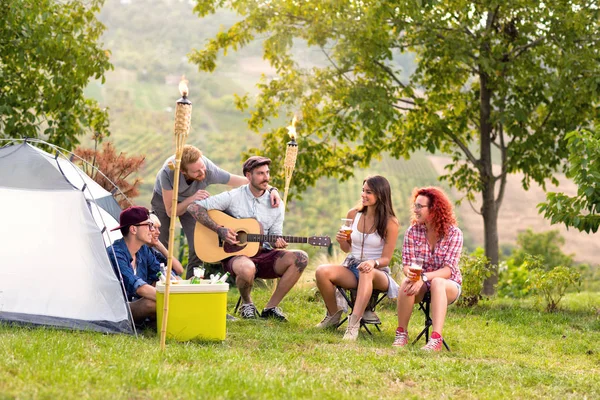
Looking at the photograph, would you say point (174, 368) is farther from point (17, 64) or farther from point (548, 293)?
point (17, 64)

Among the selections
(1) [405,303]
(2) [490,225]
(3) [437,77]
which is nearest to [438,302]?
(1) [405,303]

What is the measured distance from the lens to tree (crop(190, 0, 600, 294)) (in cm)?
945

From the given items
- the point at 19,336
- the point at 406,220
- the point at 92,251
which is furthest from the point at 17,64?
the point at 406,220

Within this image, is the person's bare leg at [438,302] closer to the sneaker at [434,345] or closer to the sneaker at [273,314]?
the sneaker at [434,345]

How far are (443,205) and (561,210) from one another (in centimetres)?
230

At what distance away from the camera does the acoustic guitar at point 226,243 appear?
6.31 meters

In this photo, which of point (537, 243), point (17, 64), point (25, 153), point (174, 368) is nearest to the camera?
point (174, 368)

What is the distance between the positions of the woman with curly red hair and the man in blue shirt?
5.89 feet

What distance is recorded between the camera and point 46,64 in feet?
31.7

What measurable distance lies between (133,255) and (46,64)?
501 centimetres

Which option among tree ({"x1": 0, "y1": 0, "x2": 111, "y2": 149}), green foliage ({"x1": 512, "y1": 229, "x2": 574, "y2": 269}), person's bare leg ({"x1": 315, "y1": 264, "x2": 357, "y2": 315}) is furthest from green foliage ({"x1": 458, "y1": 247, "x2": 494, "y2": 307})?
green foliage ({"x1": 512, "y1": 229, "x2": 574, "y2": 269})

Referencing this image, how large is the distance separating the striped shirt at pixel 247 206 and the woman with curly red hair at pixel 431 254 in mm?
1255

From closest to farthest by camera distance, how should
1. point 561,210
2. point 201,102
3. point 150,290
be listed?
point 150,290, point 561,210, point 201,102

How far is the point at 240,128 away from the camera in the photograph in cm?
6094
